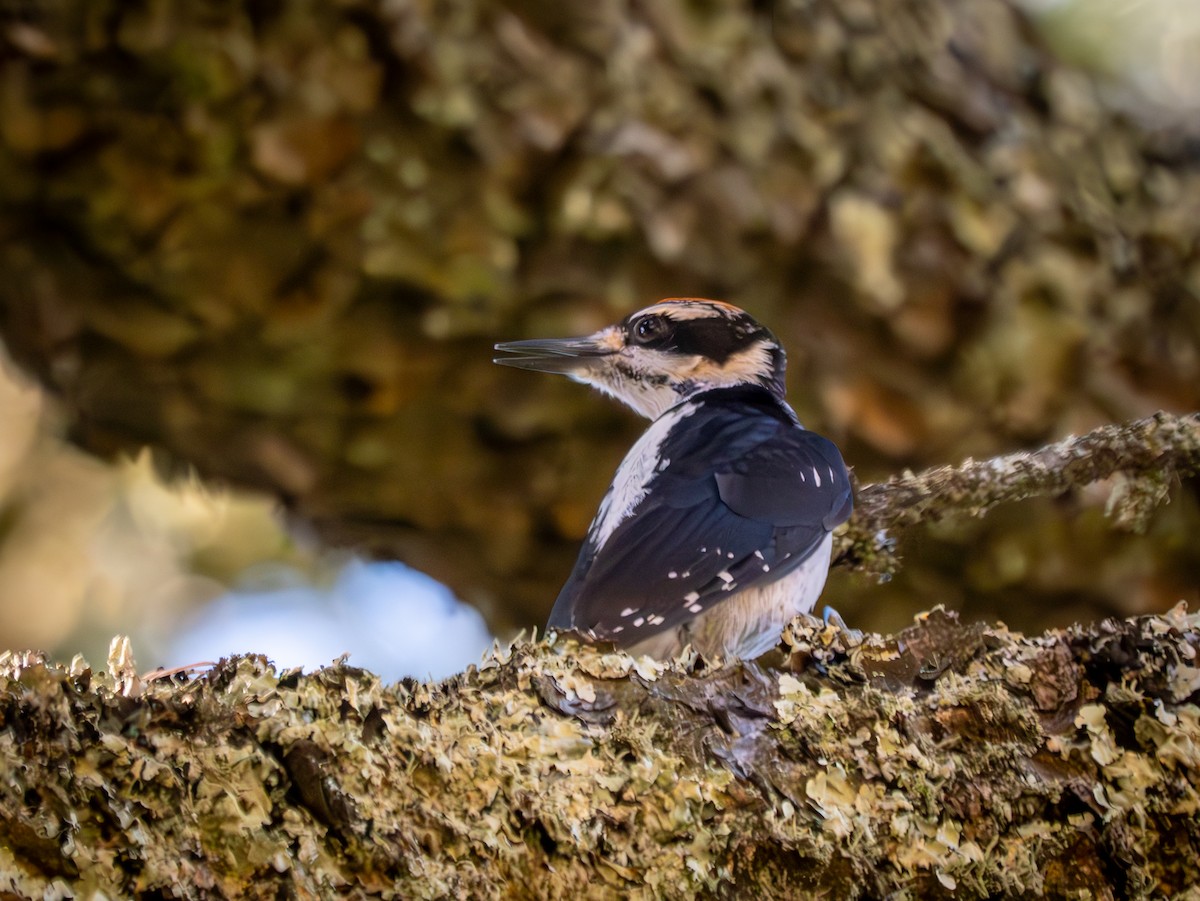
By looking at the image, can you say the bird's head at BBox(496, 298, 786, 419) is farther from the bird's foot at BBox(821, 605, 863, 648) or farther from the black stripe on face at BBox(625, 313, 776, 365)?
the bird's foot at BBox(821, 605, 863, 648)

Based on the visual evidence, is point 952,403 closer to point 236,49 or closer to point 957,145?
point 957,145

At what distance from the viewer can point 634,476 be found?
1415mm

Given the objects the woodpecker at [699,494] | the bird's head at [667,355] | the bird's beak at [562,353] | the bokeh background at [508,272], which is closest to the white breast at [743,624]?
the woodpecker at [699,494]

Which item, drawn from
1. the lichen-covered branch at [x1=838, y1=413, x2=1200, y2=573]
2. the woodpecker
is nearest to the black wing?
the woodpecker

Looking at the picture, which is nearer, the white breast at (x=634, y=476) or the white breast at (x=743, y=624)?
the white breast at (x=743, y=624)

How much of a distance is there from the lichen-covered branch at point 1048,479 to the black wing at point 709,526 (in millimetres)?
122

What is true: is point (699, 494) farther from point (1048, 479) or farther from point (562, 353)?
point (1048, 479)

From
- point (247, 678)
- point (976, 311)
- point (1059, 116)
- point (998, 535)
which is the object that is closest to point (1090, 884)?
point (998, 535)

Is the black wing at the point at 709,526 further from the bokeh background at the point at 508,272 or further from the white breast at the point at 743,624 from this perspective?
the bokeh background at the point at 508,272

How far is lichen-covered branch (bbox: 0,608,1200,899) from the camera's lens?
0.89 m

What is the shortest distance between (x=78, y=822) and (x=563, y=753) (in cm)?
40

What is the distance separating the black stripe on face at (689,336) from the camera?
1510mm

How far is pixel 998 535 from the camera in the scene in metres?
1.56

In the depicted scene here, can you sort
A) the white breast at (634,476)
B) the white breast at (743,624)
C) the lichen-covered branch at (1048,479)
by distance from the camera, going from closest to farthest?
1. the white breast at (743,624)
2. the white breast at (634,476)
3. the lichen-covered branch at (1048,479)
